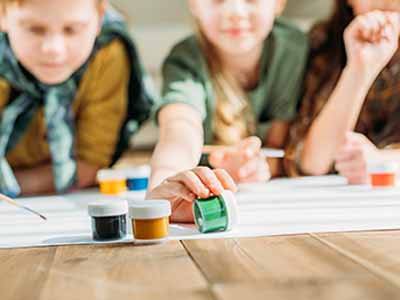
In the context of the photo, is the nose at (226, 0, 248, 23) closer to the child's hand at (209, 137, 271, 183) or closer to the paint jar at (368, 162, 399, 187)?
the child's hand at (209, 137, 271, 183)

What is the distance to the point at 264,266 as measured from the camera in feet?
2.09

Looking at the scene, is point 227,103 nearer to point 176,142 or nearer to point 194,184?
point 176,142

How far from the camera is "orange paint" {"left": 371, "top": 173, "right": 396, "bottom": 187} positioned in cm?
114

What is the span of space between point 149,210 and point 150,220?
16 millimetres

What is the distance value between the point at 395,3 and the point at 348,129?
24cm

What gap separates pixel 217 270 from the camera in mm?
626

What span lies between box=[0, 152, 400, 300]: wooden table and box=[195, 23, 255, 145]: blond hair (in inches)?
26.6

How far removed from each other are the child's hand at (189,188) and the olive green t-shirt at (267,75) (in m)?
0.53

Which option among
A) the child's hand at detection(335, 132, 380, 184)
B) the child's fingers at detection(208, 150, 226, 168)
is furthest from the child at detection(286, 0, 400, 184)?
the child's fingers at detection(208, 150, 226, 168)

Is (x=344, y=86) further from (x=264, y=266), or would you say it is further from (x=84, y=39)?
(x=264, y=266)

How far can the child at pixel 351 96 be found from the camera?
1.25 metres

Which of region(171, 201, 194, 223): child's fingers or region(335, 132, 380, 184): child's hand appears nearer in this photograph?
region(171, 201, 194, 223): child's fingers

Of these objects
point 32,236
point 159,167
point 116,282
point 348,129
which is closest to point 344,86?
point 348,129

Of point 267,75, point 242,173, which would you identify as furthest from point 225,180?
point 267,75
